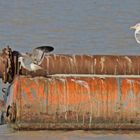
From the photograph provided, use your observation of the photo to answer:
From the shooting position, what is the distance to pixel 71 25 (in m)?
16.6

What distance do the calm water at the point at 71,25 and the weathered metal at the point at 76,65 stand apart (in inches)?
140

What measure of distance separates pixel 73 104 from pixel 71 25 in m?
7.96

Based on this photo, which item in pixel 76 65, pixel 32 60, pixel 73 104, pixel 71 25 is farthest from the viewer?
pixel 71 25

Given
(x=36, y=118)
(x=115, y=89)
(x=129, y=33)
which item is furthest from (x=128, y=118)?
(x=129, y=33)

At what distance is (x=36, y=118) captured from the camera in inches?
345

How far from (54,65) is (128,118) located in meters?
1.10

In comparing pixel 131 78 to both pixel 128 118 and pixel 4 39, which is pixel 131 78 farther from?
pixel 4 39

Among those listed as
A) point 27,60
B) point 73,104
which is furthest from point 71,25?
point 73,104

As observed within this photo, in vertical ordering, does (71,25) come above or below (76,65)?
above

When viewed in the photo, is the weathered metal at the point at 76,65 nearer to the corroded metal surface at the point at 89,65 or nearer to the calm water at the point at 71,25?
the corroded metal surface at the point at 89,65

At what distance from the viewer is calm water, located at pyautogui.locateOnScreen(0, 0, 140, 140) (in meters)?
13.9

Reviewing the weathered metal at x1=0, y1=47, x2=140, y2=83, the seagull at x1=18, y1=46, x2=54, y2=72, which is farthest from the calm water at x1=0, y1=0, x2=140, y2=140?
the seagull at x1=18, y1=46, x2=54, y2=72

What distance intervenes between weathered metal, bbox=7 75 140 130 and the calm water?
4160 millimetres

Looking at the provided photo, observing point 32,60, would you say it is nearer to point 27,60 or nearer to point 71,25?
point 27,60
